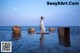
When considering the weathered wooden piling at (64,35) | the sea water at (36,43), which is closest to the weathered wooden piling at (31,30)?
the sea water at (36,43)

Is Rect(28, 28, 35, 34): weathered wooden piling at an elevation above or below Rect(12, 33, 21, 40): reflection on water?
above

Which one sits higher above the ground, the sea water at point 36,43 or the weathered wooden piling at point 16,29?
the weathered wooden piling at point 16,29

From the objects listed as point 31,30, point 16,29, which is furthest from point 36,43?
point 16,29

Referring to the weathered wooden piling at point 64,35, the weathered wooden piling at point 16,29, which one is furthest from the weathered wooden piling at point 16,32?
the weathered wooden piling at point 64,35

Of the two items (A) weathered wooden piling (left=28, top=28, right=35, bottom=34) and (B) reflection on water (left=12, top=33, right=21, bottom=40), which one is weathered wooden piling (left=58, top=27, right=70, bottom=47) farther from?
(B) reflection on water (left=12, top=33, right=21, bottom=40)

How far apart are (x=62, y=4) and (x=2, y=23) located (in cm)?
60

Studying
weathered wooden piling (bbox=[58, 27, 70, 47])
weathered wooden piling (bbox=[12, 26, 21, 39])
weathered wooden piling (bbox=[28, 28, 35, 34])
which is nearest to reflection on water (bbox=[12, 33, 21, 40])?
weathered wooden piling (bbox=[12, 26, 21, 39])

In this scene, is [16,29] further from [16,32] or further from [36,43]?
[36,43]

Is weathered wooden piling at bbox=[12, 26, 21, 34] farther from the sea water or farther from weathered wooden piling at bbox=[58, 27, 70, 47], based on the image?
weathered wooden piling at bbox=[58, 27, 70, 47]

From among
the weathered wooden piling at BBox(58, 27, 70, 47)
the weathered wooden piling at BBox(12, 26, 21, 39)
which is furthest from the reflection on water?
the weathered wooden piling at BBox(58, 27, 70, 47)

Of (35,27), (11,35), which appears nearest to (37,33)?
(35,27)

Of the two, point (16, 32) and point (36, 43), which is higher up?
point (16, 32)

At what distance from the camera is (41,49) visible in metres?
2.65

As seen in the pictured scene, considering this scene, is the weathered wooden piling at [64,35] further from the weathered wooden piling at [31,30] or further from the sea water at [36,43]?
the weathered wooden piling at [31,30]
